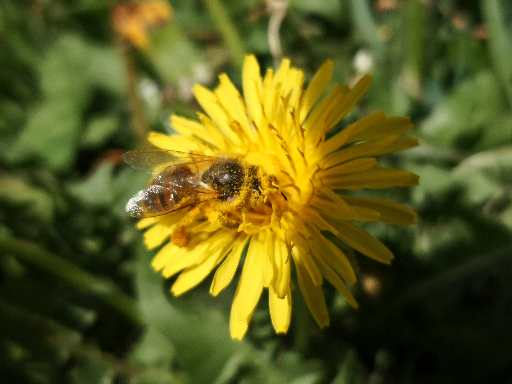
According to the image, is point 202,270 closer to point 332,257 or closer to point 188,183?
point 188,183

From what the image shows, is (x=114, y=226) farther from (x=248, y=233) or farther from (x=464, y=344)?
(x=464, y=344)

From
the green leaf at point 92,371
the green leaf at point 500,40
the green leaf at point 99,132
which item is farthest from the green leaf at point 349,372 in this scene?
the green leaf at point 99,132

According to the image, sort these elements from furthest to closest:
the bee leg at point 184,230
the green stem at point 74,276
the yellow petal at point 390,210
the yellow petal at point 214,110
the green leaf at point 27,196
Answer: the green leaf at point 27,196 → the green stem at point 74,276 → the yellow petal at point 214,110 → the bee leg at point 184,230 → the yellow petal at point 390,210

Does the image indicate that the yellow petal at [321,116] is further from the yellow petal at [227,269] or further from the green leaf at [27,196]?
the green leaf at [27,196]

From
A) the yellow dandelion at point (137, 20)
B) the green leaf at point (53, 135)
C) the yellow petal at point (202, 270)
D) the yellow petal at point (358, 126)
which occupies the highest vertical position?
the yellow dandelion at point (137, 20)

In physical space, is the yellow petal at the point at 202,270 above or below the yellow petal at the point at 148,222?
below

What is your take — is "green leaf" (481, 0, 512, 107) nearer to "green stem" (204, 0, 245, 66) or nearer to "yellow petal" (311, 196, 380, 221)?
"green stem" (204, 0, 245, 66)

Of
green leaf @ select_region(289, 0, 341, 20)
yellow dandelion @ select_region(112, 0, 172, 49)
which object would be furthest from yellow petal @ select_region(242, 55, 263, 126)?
yellow dandelion @ select_region(112, 0, 172, 49)

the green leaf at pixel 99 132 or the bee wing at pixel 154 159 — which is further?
the green leaf at pixel 99 132
